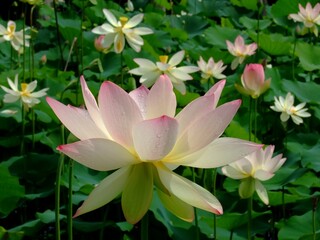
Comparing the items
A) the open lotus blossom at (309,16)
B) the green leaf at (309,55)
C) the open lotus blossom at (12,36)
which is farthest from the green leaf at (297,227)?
the open lotus blossom at (12,36)

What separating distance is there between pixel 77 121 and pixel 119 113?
0.14 feet

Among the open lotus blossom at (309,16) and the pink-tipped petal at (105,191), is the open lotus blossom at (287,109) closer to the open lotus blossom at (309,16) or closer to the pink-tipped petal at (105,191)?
the open lotus blossom at (309,16)

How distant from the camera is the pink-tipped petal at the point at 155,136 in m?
0.59

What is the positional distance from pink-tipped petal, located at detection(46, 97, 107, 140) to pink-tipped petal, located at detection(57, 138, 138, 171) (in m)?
0.03

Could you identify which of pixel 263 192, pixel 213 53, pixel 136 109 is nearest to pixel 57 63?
pixel 213 53

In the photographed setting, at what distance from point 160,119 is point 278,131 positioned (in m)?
1.81

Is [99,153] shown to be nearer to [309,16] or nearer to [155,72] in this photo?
[155,72]

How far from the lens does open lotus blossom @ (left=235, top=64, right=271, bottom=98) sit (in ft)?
5.08

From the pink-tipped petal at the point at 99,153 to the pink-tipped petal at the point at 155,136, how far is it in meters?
0.02

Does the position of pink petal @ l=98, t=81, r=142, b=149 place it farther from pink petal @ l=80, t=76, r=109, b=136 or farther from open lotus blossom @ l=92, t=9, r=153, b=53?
open lotus blossom @ l=92, t=9, r=153, b=53

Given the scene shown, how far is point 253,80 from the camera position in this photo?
5.20ft

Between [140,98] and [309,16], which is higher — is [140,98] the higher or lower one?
the higher one

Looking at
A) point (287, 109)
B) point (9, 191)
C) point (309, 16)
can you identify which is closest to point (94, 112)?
point (9, 191)

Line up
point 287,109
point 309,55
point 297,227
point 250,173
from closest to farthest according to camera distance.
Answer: point 250,173, point 297,227, point 287,109, point 309,55
